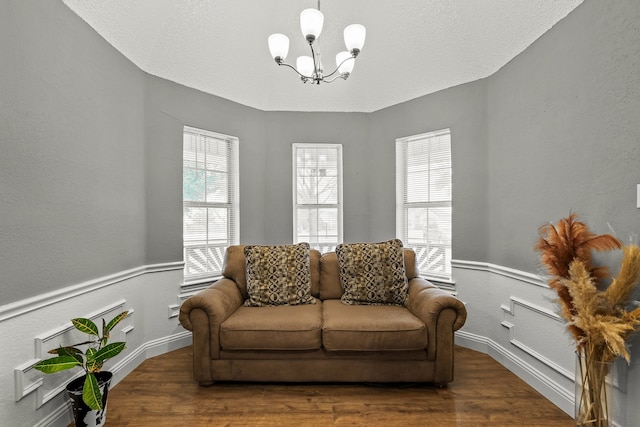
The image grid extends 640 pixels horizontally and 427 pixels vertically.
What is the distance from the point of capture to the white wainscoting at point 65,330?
165 centimetres

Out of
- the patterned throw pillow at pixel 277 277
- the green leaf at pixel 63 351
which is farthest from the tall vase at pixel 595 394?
the green leaf at pixel 63 351

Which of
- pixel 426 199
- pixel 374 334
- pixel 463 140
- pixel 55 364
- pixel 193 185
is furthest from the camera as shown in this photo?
pixel 426 199

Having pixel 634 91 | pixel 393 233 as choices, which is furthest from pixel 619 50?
pixel 393 233

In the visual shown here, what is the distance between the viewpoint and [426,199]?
3.50 m

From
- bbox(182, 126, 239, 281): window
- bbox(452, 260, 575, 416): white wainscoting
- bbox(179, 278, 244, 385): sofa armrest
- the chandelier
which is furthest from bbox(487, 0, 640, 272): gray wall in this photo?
bbox(182, 126, 239, 281): window

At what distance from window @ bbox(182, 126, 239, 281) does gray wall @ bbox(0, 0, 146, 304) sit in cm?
56

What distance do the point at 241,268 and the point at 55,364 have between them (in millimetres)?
1506

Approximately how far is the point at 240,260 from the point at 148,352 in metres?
1.15

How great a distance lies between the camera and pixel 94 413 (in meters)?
1.83

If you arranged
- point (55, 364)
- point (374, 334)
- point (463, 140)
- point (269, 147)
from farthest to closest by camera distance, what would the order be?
point (269, 147) → point (463, 140) → point (374, 334) → point (55, 364)

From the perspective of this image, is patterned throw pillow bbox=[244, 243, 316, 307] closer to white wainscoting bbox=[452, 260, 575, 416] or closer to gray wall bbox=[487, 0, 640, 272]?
white wainscoting bbox=[452, 260, 575, 416]

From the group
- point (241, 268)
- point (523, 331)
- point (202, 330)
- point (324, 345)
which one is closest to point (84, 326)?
point (202, 330)

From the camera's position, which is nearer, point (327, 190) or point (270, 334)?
point (270, 334)

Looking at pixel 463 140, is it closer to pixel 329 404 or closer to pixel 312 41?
pixel 312 41
